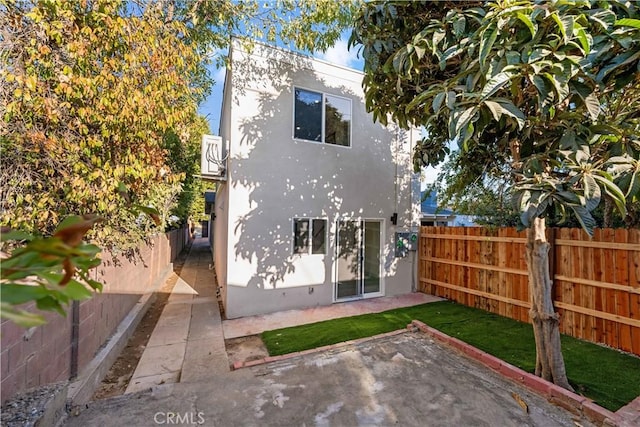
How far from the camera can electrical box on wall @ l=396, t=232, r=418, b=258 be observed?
26.4ft

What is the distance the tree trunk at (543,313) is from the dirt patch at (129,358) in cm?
540

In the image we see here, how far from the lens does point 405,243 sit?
810cm

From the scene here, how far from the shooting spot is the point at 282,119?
266 inches

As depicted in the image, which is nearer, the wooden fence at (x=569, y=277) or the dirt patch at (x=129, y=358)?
the dirt patch at (x=129, y=358)

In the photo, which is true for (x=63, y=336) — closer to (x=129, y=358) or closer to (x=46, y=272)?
(x=129, y=358)

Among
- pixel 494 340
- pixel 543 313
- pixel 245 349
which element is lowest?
pixel 245 349

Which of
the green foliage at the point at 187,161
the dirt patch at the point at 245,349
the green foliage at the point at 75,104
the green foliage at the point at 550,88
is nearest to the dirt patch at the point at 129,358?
the dirt patch at the point at 245,349

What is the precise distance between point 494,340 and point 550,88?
13.3 feet

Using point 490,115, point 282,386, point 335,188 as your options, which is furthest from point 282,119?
point 282,386

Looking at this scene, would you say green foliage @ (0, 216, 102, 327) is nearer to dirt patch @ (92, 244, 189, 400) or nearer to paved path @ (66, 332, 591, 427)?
paved path @ (66, 332, 591, 427)

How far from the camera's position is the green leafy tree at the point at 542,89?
8.75 feet

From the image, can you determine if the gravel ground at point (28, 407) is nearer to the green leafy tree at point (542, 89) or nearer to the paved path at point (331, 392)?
the paved path at point (331, 392)

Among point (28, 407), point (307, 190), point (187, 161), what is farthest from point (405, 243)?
point (187, 161)

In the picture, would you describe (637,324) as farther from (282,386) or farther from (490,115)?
(282,386)
